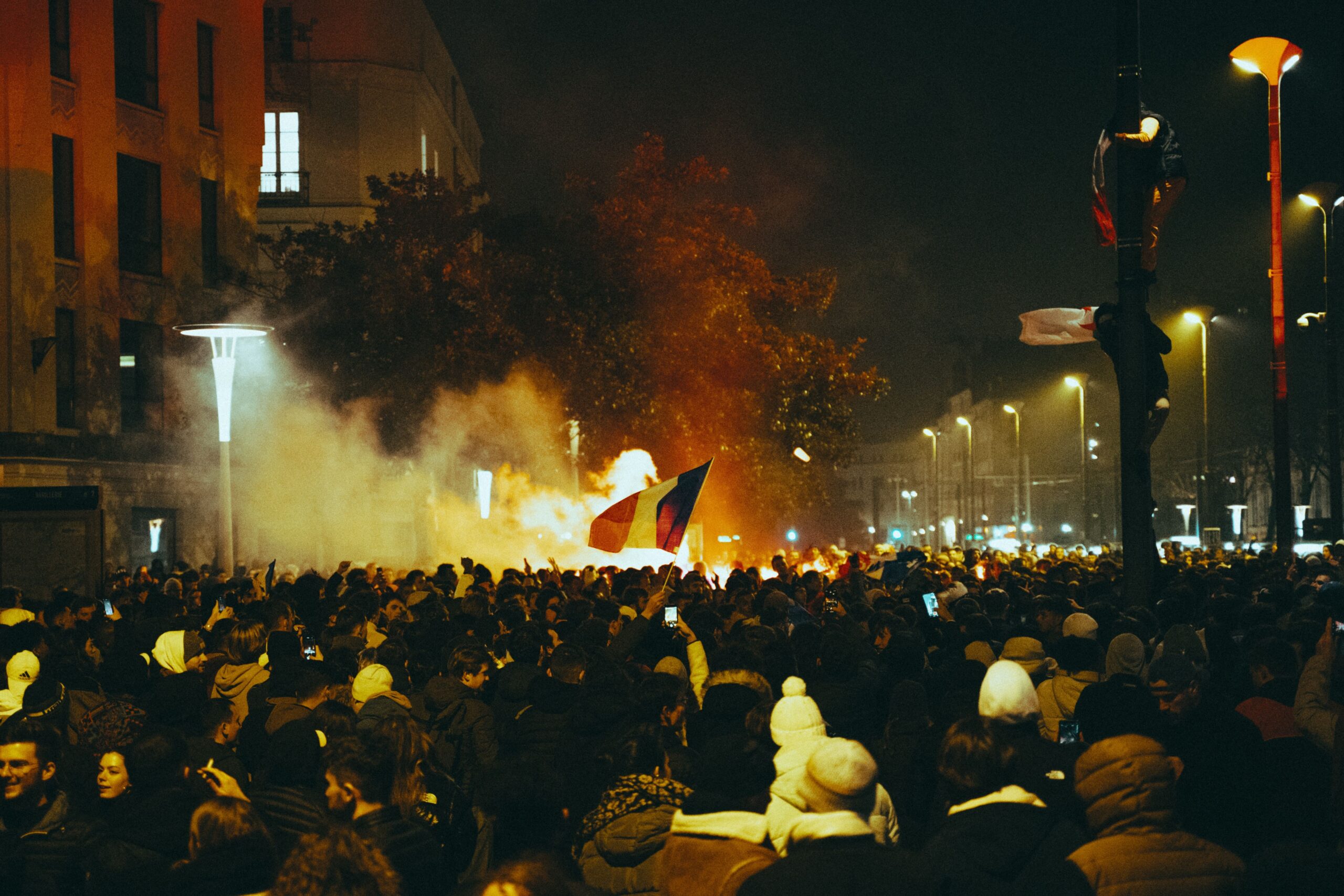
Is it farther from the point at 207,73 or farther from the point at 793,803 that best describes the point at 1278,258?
the point at 207,73

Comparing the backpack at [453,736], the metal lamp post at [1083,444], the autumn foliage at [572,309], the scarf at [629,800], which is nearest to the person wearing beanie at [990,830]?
the scarf at [629,800]

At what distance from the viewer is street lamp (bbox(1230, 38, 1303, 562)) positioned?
2023cm

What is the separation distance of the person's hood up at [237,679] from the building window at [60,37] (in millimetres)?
23105

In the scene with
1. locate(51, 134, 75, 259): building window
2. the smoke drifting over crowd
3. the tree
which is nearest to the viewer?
locate(51, 134, 75, 259): building window

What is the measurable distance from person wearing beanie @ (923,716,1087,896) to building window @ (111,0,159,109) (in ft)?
95.1

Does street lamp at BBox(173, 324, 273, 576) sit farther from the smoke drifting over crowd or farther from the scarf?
the scarf

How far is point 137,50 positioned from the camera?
2967cm

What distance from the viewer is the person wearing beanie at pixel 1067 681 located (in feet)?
24.7

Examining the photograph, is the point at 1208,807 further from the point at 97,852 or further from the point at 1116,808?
the point at 97,852

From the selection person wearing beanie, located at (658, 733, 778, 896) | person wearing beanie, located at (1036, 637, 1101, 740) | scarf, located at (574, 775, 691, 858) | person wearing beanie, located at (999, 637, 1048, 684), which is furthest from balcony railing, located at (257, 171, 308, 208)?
person wearing beanie, located at (658, 733, 778, 896)

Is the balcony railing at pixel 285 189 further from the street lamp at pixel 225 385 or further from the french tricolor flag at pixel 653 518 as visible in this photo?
the french tricolor flag at pixel 653 518

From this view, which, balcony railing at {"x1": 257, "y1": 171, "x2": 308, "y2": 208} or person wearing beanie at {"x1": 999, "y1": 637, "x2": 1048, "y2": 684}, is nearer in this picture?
person wearing beanie at {"x1": 999, "y1": 637, "x2": 1048, "y2": 684}

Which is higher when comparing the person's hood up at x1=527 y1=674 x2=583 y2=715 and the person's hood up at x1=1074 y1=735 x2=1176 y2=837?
the person's hood up at x1=1074 y1=735 x2=1176 y2=837

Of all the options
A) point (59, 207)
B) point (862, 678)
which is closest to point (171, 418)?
point (59, 207)
